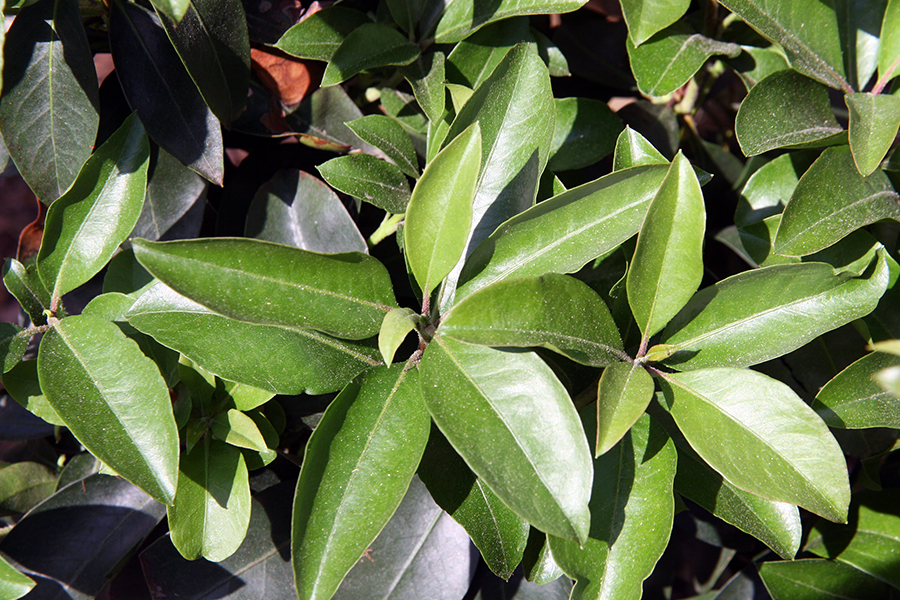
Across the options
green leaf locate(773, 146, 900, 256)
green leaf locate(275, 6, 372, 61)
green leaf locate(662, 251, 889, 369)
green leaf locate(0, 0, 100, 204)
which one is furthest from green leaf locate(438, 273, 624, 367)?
green leaf locate(0, 0, 100, 204)

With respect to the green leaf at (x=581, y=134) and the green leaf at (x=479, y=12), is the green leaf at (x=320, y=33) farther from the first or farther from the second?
the green leaf at (x=581, y=134)

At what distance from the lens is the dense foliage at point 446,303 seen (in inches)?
23.6

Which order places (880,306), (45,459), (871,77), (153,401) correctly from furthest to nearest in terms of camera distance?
(45,459) → (871,77) → (880,306) → (153,401)

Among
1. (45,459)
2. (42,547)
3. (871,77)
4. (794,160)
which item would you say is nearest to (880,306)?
(794,160)

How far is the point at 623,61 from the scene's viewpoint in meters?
1.21

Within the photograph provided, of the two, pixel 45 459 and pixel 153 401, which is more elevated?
pixel 153 401

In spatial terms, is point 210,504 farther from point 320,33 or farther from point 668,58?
point 668,58

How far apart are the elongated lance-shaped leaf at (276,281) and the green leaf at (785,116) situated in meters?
0.54

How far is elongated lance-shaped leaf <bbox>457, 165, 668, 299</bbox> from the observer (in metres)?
0.64

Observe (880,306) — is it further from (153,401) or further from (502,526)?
(153,401)

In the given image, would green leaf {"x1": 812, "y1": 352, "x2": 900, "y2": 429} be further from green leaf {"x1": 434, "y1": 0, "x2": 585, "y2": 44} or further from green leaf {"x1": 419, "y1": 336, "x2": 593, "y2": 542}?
green leaf {"x1": 434, "y1": 0, "x2": 585, "y2": 44}

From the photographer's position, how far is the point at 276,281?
0.58 metres

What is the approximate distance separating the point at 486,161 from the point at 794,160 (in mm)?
540

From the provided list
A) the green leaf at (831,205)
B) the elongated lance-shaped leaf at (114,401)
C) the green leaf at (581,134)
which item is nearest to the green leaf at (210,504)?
the elongated lance-shaped leaf at (114,401)
